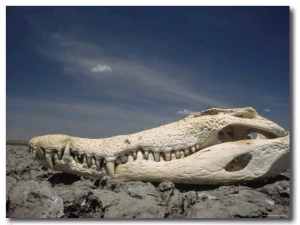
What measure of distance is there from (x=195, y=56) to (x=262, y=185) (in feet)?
3.70

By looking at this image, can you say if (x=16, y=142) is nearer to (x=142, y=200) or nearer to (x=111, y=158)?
(x=111, y=158)

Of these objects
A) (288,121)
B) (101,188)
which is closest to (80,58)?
(101,188)

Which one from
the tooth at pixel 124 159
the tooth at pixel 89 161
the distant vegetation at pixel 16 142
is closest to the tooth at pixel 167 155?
the tooth at pixel 124 159

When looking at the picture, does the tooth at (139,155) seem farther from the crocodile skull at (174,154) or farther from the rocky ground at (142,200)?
the rocky ground at (142,200)

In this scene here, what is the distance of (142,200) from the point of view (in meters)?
2.71

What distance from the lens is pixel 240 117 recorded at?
10.4ft

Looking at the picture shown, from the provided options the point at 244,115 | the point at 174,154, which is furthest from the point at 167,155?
the point at 244,115

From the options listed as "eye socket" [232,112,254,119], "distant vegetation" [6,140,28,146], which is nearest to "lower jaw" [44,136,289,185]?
"eye socket" [232,112,254,119]

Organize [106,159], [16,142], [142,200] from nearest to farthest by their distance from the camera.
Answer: [142,200]
[106,159]
[16,142]

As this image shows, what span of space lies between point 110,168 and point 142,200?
0.34 metres

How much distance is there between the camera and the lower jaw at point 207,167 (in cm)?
287

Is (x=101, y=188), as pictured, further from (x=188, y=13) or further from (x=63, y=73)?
(x=188, y=13)

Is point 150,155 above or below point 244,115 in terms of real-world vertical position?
below

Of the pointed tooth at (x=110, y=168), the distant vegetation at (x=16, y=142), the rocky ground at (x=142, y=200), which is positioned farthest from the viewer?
the distant vegetation at (x=16, y=142)
